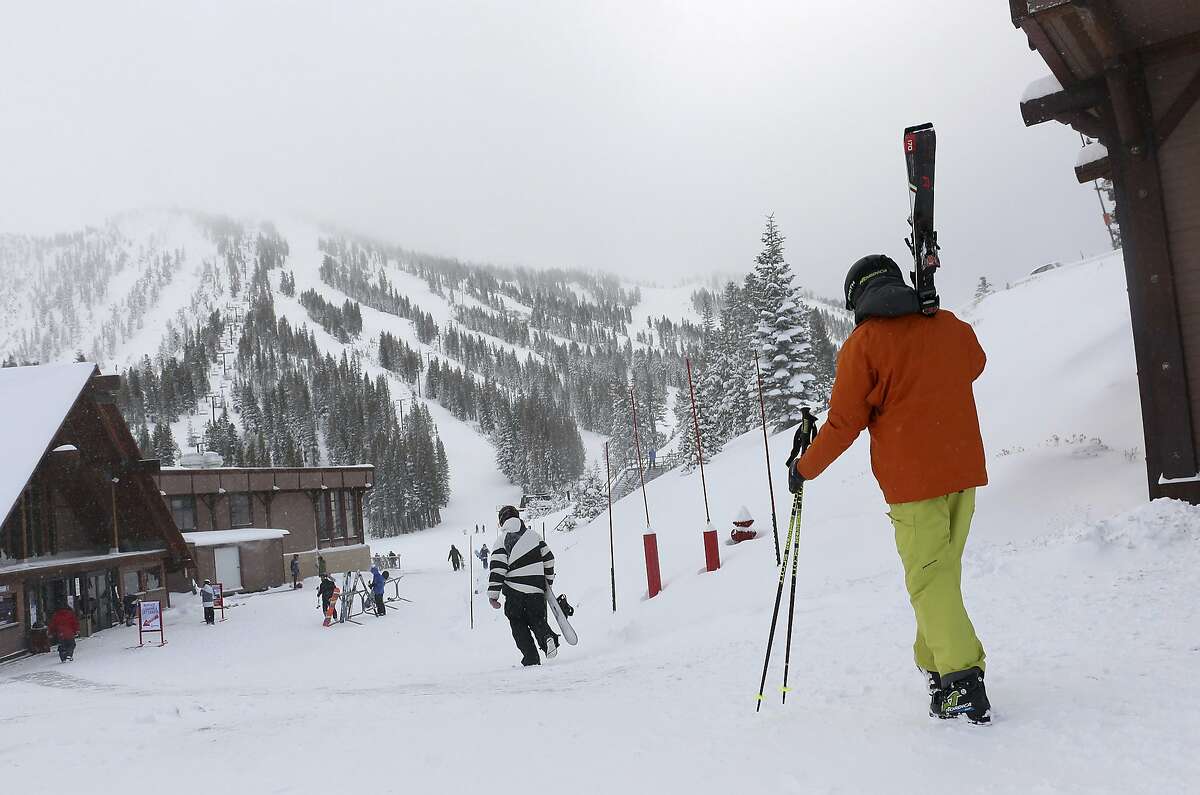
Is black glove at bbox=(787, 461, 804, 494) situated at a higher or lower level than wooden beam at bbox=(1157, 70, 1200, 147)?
lower

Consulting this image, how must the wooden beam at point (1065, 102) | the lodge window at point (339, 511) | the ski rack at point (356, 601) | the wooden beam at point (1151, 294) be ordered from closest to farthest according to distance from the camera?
the wooden beam at point (1151, 294) → the wooden beam at point (1065, 102) → the ski rack at point (356, 601) → the lodge window at point (339, 511)

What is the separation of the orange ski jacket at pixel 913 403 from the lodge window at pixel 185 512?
39.4 m

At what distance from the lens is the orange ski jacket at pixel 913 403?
131 inches

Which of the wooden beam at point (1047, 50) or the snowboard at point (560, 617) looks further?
the snowboard at point (560, 617)

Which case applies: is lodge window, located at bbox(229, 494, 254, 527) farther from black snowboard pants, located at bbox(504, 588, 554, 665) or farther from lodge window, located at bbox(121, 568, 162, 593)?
black snowboard pants, located at bbox(504, 588, 554, 665)

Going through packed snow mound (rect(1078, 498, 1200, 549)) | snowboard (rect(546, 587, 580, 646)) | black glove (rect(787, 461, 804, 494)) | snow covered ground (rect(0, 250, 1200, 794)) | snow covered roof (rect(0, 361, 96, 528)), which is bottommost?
snowboard (rect(546, 587, 580, 646))

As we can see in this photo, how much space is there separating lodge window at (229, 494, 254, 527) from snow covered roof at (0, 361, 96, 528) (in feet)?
59.2

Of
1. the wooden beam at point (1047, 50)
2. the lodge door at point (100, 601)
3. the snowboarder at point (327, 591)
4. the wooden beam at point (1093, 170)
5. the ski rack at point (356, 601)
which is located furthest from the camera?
the ski rack at point (356, 601)

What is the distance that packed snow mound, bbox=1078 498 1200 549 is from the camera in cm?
615

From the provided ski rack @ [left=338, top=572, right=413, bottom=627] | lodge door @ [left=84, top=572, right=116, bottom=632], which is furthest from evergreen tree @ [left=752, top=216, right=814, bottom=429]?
lodge door @ [left=84, top=572, right=116, bottom=632]

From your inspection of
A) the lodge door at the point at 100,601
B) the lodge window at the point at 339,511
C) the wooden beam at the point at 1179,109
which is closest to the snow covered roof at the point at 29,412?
the lodge door at the point at 100,601

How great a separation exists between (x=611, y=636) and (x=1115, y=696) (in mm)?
7332

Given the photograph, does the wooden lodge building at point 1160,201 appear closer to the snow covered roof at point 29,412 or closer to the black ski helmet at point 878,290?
the black ski helmet at point 878,290

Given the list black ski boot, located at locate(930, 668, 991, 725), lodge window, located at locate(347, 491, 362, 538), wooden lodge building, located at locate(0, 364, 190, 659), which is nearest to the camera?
black ski boot, located at locate(930, 668, 991, 725)
